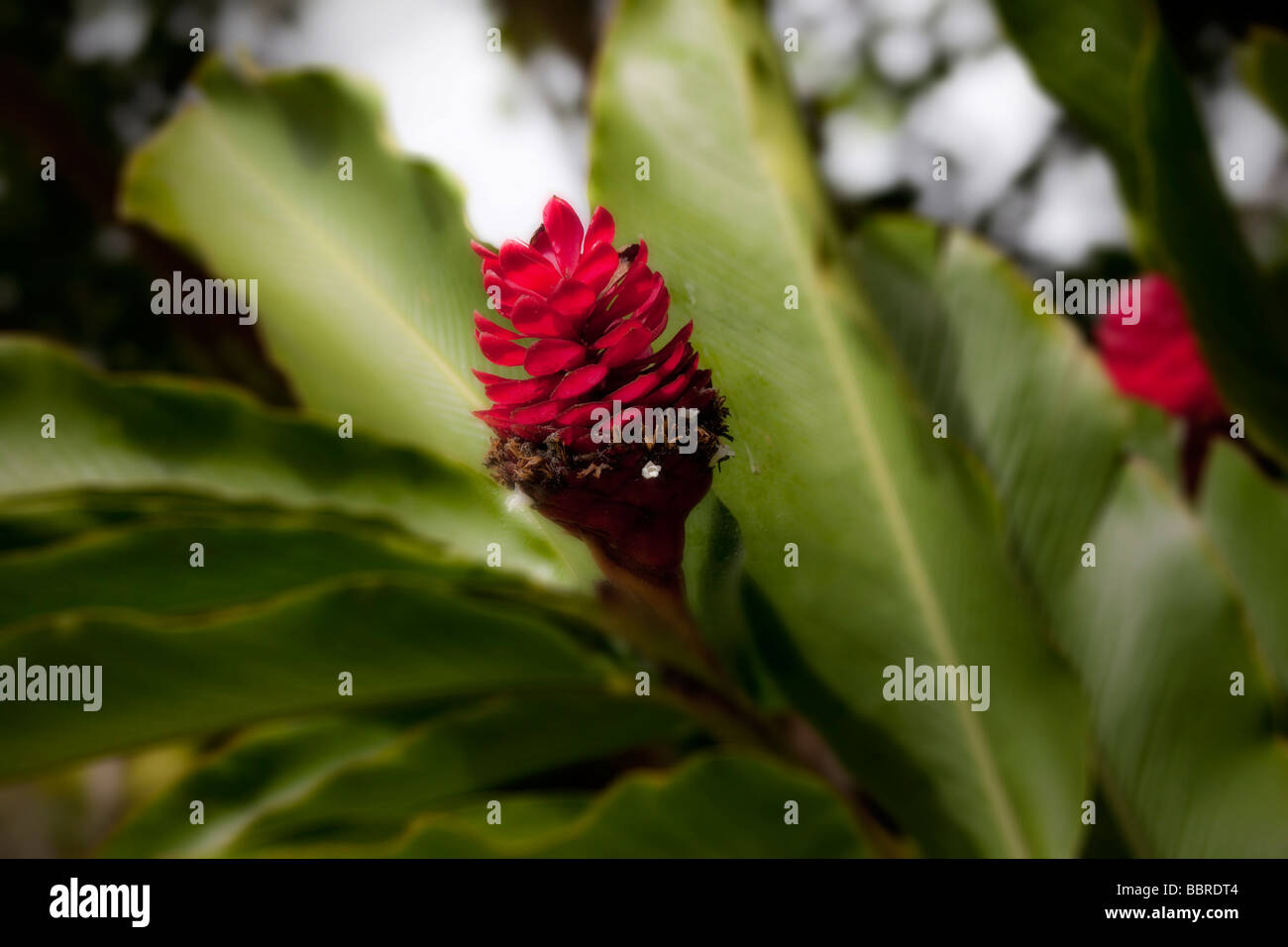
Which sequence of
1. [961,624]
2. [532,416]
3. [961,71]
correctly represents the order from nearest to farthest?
[532,416], [961,624], [961,71]

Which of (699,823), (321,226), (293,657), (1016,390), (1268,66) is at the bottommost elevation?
(699,823)

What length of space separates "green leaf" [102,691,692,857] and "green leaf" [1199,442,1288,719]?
19.2 inches

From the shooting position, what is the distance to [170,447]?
702mm

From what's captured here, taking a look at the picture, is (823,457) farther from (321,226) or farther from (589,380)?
(321,226)

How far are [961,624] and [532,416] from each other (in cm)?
35

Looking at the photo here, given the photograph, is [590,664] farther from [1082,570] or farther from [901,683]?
[1082,570]

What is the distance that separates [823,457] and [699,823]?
25 cm

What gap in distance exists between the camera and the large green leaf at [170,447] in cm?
68

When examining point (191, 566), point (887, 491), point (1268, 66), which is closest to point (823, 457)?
point (887, 491)

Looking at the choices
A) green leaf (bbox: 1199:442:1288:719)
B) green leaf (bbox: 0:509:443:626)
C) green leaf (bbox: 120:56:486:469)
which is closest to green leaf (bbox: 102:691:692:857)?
green leaf (bbox: 0:509:443:626)

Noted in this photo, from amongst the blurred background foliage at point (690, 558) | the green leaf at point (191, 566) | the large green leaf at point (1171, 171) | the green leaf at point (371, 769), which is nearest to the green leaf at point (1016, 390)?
the blurred background foliage at point (690, 558)

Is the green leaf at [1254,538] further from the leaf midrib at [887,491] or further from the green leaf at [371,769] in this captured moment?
the green leaf at [371,769]
